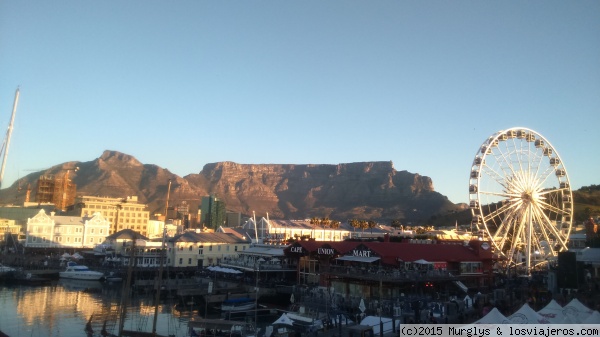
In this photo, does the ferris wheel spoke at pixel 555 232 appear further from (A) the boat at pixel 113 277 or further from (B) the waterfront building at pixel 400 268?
(A) the boat at pixel 113 277

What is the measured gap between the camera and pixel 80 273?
69875 millimetres

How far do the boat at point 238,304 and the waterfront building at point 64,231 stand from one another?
2269 inches

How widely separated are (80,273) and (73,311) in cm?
2569

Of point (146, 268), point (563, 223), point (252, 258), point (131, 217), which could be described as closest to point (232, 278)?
point (252, 258)

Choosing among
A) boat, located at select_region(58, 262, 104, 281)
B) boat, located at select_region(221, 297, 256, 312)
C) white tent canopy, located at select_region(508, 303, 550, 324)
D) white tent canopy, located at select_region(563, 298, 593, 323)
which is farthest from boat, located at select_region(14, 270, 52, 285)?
white tent canopy, located at select_region(563, 298, 593, 323)

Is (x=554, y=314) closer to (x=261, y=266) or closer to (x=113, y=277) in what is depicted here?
(x=261, y=266)

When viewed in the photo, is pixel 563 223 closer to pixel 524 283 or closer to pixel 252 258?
pixel 524 283

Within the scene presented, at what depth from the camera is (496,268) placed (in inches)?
2398

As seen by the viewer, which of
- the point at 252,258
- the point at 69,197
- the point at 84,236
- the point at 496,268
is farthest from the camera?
the point at 69,197

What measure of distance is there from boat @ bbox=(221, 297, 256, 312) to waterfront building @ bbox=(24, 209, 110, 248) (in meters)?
57.6

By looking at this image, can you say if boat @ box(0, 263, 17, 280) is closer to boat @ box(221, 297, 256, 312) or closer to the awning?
boat @ box(221, 297, 256, 312)

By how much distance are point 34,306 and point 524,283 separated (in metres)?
47.9

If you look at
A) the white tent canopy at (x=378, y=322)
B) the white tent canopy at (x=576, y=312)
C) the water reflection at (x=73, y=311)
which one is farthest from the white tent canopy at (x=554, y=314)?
the water reflection at (x=73, y=311)

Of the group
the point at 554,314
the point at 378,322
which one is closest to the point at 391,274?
the point at 378,322
